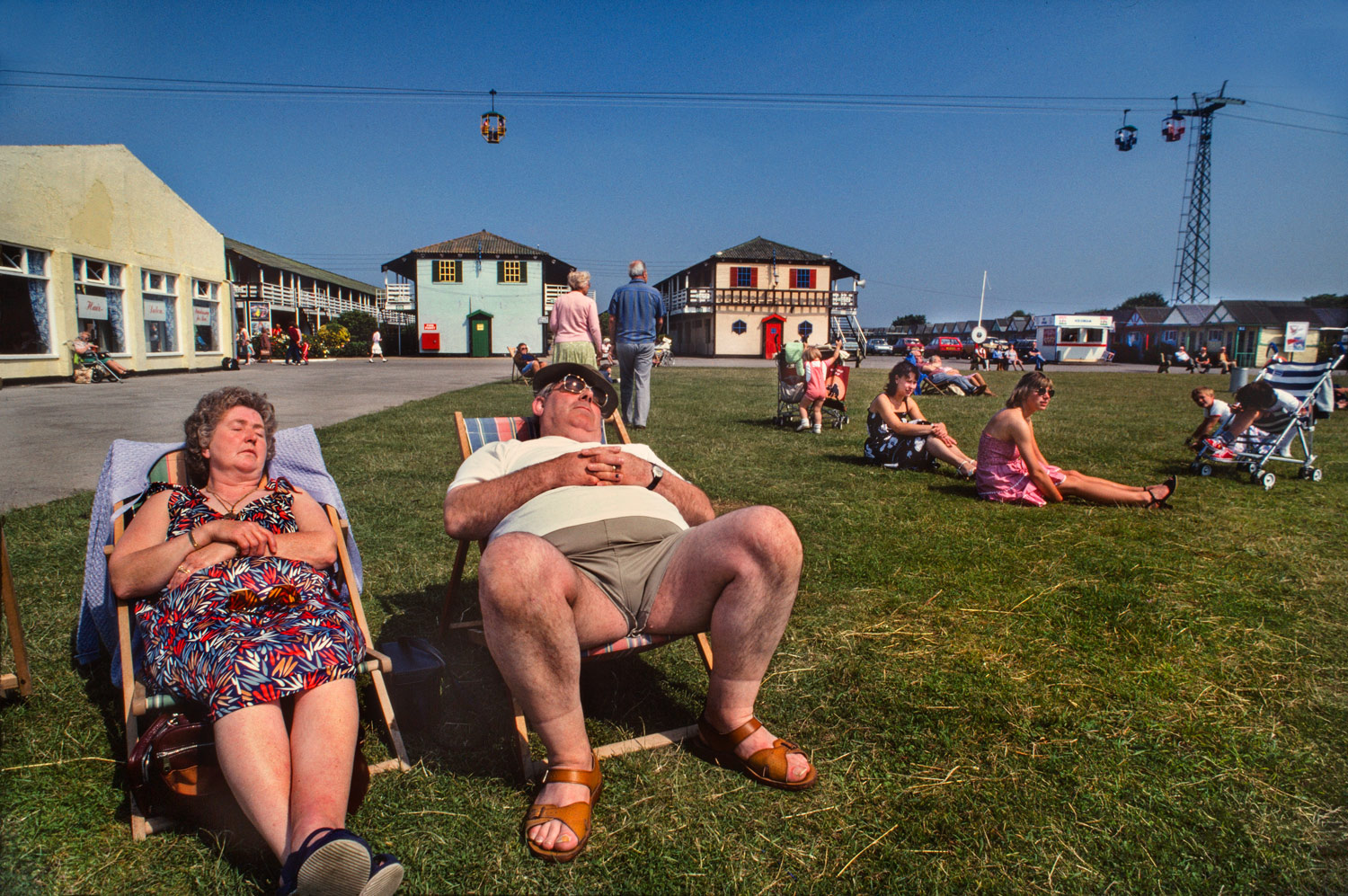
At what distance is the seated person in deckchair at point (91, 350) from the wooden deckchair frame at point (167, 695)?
19.2 m

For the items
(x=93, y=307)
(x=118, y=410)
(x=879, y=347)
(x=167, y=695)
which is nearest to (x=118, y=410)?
(x=118, y=410)

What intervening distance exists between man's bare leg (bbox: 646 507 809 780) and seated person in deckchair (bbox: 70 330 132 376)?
20.7 m

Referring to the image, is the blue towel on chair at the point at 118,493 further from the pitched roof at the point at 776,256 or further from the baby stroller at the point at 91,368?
the pitched roof at the point at 776,256

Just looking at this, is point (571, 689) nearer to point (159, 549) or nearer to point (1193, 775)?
point (159, 549)

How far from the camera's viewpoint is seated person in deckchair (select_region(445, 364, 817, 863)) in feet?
6.54

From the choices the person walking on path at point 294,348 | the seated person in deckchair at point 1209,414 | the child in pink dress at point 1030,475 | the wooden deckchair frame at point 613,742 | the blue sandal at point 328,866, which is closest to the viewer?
the blue sandal at point 328,866

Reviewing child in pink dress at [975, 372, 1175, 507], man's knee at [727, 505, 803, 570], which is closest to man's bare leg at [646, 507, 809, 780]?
man's knee at [727, 505, 803, 570]

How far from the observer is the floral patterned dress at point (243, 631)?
1927mm

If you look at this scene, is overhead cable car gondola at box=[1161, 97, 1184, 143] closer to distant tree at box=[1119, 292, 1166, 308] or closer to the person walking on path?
the person walking on path

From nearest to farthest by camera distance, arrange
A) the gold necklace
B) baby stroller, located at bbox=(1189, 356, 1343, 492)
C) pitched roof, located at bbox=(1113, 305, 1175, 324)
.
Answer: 1. the gold necklace
2. baby stroller, located at bbox=(1189, 356, 1343, 492)
3. pitched roof, located at bbox=(1113, 305, 1175, 324)

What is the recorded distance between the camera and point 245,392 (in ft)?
8.80

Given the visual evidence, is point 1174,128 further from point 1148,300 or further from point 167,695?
point 1148,300

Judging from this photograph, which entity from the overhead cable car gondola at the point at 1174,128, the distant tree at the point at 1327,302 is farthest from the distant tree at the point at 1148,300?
the overhead cable car gondola at the point at 1174,128

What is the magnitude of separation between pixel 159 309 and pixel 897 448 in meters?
22.0
